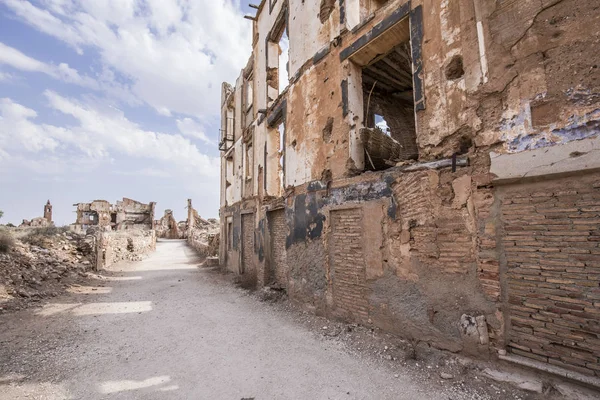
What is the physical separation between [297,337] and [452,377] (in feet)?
8.66

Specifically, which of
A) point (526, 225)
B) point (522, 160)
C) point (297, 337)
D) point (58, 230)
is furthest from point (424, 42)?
point (58, 230)

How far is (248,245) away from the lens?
11062 mm

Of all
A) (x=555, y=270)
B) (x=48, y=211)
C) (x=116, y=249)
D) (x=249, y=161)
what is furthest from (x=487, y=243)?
(x=48, y=211)

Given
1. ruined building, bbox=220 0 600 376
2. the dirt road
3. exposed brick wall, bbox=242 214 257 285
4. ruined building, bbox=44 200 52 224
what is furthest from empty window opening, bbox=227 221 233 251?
ruined building, bbox=44 200 52 224

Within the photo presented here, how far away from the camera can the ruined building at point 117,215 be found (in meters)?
32.2

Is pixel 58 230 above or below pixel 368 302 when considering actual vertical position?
above

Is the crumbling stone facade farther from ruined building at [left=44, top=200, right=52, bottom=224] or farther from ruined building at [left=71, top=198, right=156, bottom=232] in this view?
ruined building at [left=44, top=200, right=52, bottom=224]

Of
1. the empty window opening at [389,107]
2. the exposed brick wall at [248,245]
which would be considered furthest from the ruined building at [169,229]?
the empty window opening at [389,107]

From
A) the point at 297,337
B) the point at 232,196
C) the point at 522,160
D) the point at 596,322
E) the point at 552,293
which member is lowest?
the point at 297,337

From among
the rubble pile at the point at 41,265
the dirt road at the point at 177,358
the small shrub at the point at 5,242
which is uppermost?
the small shrub at the point at 5,242

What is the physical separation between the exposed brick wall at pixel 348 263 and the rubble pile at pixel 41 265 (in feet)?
24.5

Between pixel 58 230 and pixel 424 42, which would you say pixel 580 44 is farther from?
pixel 58 230

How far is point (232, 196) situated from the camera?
13711 mm

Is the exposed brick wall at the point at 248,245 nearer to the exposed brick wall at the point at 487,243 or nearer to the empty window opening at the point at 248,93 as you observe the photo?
the empty window opening at the point at 248,93
